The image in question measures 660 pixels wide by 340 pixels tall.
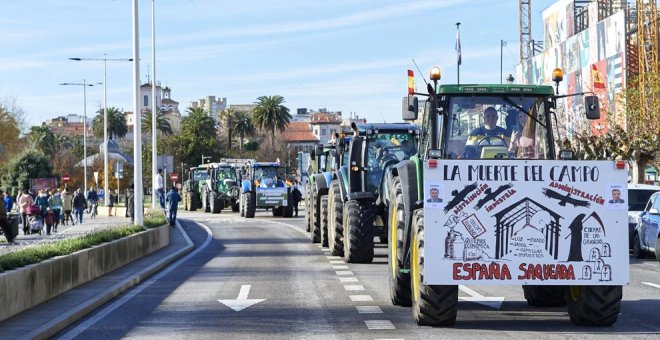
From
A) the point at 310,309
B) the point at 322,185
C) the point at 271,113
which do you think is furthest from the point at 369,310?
the point at 271,113

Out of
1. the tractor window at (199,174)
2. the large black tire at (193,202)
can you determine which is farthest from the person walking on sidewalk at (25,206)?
the large black tire at (193,202)

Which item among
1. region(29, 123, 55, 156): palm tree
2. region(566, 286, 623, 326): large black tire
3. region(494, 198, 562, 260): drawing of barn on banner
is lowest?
region(566, 286, 623, 326): large black tire

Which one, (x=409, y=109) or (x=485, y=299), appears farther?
(x=485, y=299)

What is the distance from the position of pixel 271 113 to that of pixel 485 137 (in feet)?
375

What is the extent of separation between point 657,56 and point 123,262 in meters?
52.9

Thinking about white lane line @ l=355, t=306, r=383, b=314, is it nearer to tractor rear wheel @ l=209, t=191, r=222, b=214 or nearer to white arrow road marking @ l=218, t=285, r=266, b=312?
white arrow road marking @ l=218, t=285, r=266, b=312

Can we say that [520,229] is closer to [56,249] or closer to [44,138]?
[56,249]

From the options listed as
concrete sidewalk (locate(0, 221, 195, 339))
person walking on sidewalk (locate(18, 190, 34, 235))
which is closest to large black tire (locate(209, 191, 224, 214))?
person walking on sidewalk (locate(18, 190, 34, 235))

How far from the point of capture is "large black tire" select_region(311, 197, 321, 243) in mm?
31719

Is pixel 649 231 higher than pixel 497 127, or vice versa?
pixel 497 127

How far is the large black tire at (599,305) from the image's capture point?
12984 mm

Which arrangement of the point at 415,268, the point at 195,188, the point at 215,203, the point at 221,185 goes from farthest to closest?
1. the point at 195,188
2. the point at 221,185
3. the point at 215,203
4. the point at 415,268

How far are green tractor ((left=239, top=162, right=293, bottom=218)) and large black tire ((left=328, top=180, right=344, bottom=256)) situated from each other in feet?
104

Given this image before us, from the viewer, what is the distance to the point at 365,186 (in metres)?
24.5
